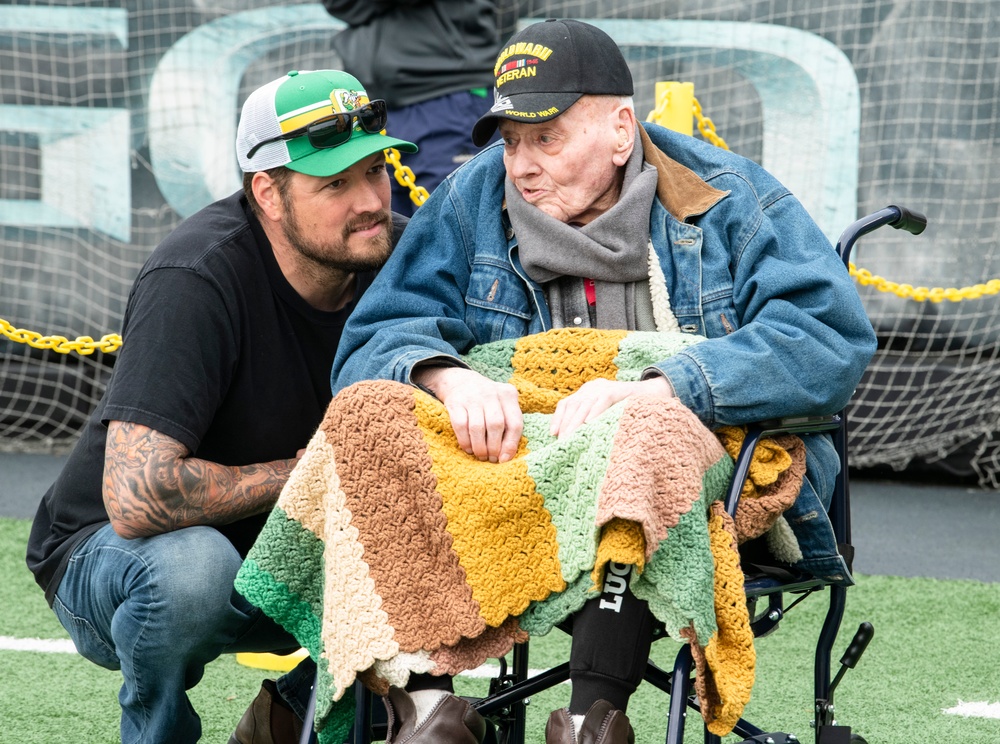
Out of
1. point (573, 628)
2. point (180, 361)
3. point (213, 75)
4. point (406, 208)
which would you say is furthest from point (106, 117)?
point (573, 628)

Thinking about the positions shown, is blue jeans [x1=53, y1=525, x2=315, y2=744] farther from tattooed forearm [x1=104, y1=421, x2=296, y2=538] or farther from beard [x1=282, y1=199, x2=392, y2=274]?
beard [x1=282, y1=199, x2=392, y2=274]

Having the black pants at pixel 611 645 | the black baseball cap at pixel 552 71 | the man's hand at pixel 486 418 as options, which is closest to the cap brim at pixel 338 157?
the black baseball cap at pixel 552 71

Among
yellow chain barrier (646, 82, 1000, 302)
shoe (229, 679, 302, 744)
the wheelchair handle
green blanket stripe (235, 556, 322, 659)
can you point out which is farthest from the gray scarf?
yellow chain barrier (646, 82, 1000, 302)

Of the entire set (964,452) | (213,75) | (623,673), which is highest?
(213,75)

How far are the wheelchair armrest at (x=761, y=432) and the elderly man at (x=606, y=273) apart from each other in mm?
22

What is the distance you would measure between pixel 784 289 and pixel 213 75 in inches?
155

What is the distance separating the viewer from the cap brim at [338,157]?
272 cm

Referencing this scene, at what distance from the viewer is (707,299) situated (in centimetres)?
258

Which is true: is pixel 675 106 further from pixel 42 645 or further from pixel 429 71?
pixel 42 645

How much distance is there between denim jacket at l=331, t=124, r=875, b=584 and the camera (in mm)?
2377

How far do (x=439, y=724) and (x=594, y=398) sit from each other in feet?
2.00

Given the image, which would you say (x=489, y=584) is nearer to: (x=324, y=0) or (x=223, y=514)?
(x=223, y=514)

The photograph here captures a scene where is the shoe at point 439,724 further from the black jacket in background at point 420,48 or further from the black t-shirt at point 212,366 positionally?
the black jacket in background at point 420,48

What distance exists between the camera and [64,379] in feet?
19.8
